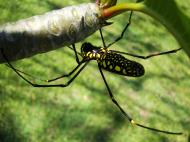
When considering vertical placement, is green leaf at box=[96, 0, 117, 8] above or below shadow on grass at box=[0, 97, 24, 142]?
above

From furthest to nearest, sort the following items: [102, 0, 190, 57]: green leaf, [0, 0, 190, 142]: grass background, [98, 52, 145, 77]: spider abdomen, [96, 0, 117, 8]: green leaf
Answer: [0, 0, 190, 142]: grass background < [98, 52, 145, 77]: spider abdomen < [96, 0, 117, 8]: green leaf < [102, 0, 190, 57]: green leaf

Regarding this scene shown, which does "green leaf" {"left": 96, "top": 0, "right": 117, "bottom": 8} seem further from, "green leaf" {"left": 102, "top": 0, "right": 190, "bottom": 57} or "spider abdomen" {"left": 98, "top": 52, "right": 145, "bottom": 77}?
"spider abdomen" {"left": 98, "top": 52, "right": 145, "bottom": 77}

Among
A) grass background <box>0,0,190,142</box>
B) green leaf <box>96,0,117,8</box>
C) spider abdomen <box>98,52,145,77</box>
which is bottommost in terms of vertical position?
grass background <box>0,0,190,142</box>

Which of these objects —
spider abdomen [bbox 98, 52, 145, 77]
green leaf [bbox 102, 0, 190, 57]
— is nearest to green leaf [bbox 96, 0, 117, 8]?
green leaf [bbox 102, 0, 190, 57]

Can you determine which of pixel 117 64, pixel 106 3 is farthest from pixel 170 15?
pixel 117 64

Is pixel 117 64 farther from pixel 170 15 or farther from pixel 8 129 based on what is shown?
pixel 8 129

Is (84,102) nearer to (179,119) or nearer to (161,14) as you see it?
(179,119)
